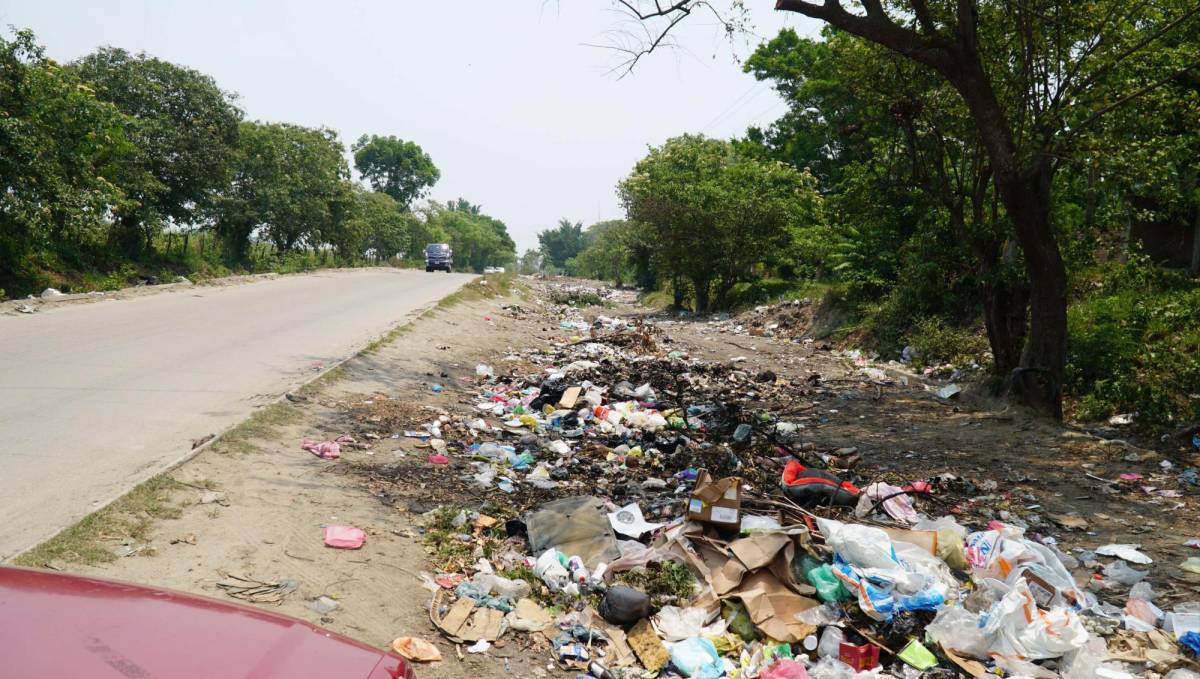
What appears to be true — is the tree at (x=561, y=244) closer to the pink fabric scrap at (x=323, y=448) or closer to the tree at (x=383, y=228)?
the tree at (x=383, y=228)

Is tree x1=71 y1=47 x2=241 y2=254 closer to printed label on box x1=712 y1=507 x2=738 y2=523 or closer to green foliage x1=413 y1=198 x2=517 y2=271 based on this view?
printed label on box x1=712 y1=507 x2=738 y2=523

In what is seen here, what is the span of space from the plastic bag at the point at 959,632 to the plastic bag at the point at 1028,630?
1.6 inches

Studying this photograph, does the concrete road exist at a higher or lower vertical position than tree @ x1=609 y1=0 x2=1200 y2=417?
lower

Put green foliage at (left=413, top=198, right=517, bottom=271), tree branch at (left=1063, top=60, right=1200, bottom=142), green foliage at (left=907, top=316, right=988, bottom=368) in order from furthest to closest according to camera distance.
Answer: green foliage at (left=413, top=198, right=517, bottom=271) → green foliage at (left=907, top=316, right=988, bottom=368) → tree branch at (left=1063, top=60, right=1200, bottom=142)

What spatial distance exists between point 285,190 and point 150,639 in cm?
2771

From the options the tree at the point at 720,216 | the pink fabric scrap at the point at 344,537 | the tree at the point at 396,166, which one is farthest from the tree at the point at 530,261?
the pink fabric scrap at the point at 344,537

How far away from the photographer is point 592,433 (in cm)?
766

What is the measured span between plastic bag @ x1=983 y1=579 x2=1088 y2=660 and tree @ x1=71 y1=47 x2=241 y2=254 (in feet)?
62.6

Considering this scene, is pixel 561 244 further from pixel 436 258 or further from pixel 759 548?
pixel 759 548

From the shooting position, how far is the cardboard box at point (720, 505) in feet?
14.9

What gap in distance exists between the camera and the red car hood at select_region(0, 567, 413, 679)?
159 cm

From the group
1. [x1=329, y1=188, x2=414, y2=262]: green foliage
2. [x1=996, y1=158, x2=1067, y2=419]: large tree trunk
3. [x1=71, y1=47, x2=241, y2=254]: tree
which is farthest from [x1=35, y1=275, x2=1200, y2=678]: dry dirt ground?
[x1=329, y1=188, x2=414, y2=262]: green foliage

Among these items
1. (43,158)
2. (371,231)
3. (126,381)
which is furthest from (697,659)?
(371,231)

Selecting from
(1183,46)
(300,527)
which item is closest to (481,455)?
(300,527)
